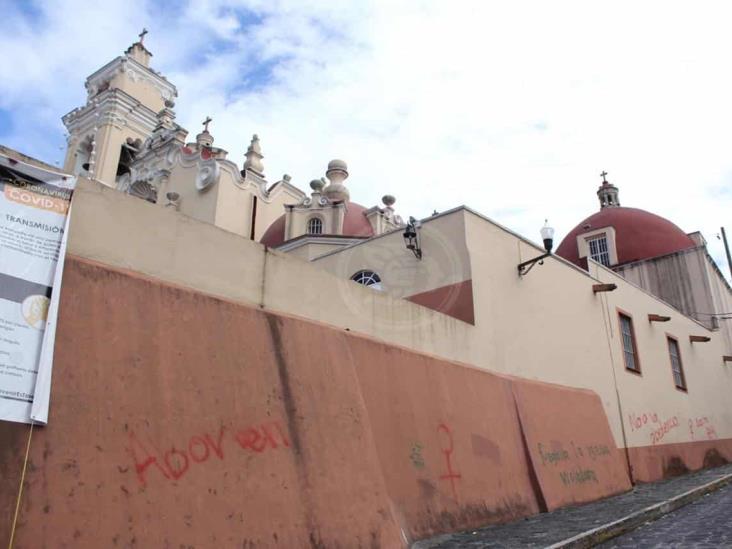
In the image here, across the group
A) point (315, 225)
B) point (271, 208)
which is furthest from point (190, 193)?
point (315, 225)

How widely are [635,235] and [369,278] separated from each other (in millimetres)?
15494

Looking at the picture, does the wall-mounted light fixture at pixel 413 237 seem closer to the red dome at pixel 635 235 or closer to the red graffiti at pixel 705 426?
the red graffiti at pixel 705 426

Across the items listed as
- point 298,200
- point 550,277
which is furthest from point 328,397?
point 298,200

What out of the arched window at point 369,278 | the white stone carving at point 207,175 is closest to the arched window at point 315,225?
the white stone carving at point 207,175

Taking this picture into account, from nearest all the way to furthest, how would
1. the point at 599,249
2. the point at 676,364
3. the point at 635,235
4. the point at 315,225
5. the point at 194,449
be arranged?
the point at 194,449
the point at 676,364
the point at 315,225
the point at 635,235
the point at 599,249

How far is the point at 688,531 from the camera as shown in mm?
7852

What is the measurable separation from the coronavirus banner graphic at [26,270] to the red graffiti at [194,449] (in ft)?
2.76

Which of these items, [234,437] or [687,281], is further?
[687,281]

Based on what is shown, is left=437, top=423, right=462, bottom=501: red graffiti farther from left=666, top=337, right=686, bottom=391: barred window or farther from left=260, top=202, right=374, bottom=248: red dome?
left=260, top=202, right=374, bottom=248: red dome

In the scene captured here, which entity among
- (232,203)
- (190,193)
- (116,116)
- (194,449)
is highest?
(116,116)

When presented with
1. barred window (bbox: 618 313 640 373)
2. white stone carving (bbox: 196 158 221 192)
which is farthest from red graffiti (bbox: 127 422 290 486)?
white stone carving (bbox: 196 158 221 192)

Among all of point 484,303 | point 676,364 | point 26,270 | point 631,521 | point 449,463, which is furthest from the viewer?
point 676,364

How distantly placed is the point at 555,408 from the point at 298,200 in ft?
70.7

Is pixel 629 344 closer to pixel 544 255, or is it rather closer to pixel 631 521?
pixel 544 255
